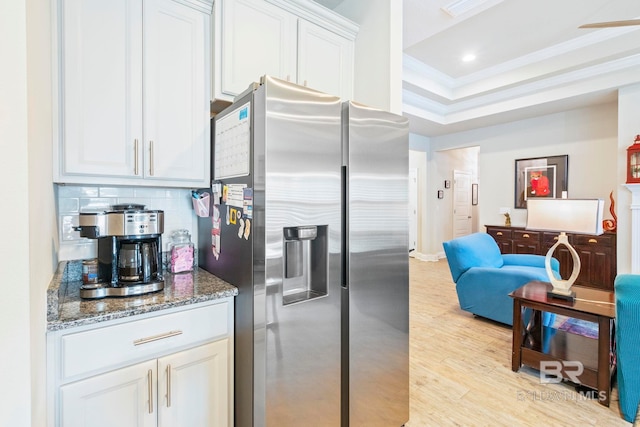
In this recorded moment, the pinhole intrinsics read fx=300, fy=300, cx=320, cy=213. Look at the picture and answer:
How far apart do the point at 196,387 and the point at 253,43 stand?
6.00 feet

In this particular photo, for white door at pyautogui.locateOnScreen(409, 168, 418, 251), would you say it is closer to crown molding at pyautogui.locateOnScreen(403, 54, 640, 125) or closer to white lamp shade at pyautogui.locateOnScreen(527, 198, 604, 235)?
crown molding at pyautogui.locateOnScreen(403, 54, 640, 125)

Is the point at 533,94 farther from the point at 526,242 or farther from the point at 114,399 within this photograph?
the point at 114,399

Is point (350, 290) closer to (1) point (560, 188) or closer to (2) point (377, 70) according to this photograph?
(2) point (377, 70)

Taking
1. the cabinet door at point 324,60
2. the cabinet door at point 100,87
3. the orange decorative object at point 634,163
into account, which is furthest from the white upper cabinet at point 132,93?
the orange decorative object at point 634,163

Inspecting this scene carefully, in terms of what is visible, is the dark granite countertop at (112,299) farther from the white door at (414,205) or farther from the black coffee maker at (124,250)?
the white door at (414,205)

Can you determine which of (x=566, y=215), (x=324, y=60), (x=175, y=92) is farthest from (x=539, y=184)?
(x=175, y=92)

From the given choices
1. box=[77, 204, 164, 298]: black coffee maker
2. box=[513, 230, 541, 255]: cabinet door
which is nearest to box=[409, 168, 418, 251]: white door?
box=[513, 230, 541, 255]: cabinet door

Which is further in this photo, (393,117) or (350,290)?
(393,117)

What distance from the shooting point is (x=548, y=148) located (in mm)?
5016

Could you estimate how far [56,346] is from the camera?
1.07 metres

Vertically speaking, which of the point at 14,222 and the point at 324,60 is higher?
the point at 324,60

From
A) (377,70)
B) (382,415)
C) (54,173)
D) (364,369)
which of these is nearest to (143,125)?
(54,173)

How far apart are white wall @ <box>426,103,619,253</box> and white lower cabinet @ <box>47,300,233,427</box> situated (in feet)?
17.5

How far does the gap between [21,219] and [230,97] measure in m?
1.25
